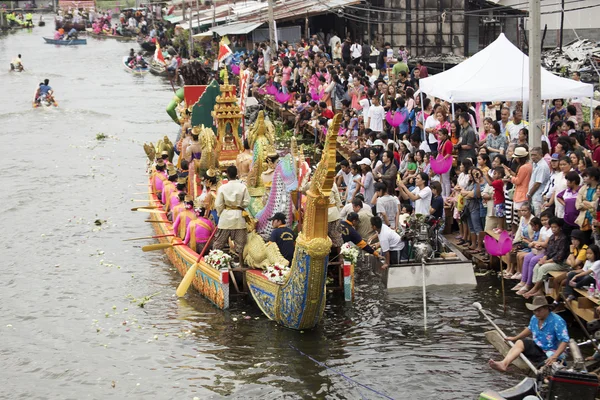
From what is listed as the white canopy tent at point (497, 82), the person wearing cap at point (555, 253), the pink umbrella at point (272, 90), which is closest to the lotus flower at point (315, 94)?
the pink umbrella at point (272, 90)

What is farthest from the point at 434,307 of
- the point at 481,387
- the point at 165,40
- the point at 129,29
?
the point at 129,29

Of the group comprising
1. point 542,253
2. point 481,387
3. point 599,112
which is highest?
point 599,112

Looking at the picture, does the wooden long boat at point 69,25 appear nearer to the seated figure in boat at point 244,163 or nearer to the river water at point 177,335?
the river water at point 177,335

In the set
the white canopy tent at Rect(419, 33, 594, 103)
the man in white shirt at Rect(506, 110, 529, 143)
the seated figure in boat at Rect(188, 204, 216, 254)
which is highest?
the white canopy tent at Rect(419, 33, 594, 103)

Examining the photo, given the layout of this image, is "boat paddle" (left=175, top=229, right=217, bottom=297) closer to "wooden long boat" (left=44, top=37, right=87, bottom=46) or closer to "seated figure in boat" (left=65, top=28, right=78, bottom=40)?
"wooden long boat" (left=44, top=37, right=87, bottom=46)

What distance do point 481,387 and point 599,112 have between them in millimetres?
8146

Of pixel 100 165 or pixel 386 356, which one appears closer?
pixel 386 356

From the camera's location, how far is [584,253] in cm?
1286

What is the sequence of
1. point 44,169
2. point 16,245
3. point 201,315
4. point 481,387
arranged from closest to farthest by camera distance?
point 481,387, point 201,315, point 16,245, point 44,169

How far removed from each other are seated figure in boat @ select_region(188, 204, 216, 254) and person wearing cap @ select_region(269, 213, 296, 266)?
1.85 m

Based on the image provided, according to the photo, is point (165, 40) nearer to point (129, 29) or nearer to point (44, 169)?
point (129, 29)

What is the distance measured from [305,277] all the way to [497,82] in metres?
7.88

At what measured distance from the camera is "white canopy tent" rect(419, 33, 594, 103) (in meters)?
18.1

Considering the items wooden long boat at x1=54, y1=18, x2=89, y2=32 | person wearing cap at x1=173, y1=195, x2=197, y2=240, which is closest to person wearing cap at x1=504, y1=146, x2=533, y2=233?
person wearing cap at x1=173, y1=195, x2=197, y2=240
